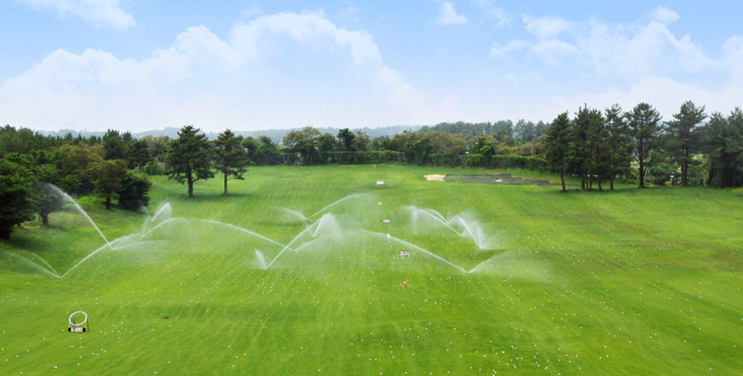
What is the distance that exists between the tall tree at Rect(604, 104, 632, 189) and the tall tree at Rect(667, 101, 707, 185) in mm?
8802

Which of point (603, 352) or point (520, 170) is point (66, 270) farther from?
point (520, 170)

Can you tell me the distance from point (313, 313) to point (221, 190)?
2261 inches

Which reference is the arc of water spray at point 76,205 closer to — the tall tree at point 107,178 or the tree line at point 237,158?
the tree line at point 237,158

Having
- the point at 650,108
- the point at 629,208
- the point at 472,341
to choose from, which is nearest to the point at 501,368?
the point at 472,341

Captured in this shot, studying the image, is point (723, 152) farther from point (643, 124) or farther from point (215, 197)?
point (215, 197)

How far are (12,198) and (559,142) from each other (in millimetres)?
70180

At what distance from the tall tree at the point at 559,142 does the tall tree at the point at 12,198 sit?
68.7 m

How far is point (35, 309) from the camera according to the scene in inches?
963

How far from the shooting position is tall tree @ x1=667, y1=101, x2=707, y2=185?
76.9 metres

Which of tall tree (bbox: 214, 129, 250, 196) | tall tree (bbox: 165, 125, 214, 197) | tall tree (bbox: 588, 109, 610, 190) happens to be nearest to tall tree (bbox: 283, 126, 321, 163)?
tall tree (bbox: 214, 129, 250, 196)

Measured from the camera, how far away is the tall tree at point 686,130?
252 ft

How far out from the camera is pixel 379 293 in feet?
96.3

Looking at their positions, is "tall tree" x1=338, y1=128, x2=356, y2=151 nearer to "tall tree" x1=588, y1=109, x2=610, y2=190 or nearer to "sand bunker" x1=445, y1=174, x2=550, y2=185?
"sand bunker" x1=445, y1=174, x2=550, y2=185

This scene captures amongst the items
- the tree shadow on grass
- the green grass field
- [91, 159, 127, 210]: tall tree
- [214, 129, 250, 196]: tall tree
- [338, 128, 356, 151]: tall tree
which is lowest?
the green grass field
